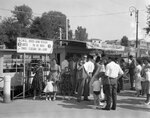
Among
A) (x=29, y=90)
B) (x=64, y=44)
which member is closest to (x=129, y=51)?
(x=64, y=44)

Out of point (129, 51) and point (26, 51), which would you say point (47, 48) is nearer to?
point (26, 51)

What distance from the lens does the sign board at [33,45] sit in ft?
32.8

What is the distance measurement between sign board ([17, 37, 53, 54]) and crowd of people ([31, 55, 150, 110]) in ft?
2.21

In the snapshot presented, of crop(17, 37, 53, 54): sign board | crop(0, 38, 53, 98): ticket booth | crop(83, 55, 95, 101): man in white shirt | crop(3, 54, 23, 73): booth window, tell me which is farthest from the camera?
crop(3, 54, 23, 73): booth window

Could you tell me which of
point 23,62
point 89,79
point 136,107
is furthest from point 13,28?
point 136,107

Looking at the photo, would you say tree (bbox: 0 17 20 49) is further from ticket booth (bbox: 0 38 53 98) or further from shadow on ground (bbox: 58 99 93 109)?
shadow on ground (bbox: 58 99 93 109)

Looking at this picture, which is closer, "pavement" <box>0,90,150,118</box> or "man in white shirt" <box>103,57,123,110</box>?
"pavement" <box>0,90,150,118</box>

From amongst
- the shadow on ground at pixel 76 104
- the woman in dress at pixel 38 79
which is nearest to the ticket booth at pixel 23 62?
the woman in dress at pixel 38 79

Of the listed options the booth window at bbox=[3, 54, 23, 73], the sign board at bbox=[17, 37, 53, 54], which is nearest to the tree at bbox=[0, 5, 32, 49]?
the booth window at bbox=[3, 54, 23, 73]

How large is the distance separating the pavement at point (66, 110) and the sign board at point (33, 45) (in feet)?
6.77

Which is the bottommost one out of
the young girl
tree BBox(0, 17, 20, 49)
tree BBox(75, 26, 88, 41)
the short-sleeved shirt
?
the young girl

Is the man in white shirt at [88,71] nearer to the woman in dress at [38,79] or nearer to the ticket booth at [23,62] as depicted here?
the woman in dress at [38,79]

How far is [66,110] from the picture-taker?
27.2 ft

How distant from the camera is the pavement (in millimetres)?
7645
